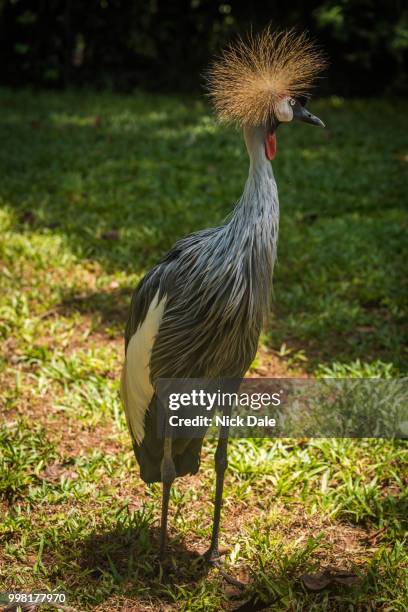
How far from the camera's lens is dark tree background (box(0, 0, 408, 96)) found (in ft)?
40.4

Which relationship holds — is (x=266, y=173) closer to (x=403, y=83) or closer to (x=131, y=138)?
(x=131, y=138)

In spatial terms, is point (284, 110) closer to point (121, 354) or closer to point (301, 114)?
point (301, 114)

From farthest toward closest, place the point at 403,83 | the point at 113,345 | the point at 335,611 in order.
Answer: the point at 403,83 → the point at 113,345 → the point at 335,611

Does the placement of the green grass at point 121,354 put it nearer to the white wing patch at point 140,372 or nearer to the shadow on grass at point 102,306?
the shadow on grass at point 102,306

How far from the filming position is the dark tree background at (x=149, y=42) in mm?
12305

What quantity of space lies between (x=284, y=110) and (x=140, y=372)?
1.16 meters

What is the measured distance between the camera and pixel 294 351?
173 inches

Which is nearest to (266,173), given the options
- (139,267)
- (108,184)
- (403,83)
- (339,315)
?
(339,315)

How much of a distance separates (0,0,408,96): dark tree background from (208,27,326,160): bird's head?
10.3 m

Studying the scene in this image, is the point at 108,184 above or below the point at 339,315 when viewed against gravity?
above

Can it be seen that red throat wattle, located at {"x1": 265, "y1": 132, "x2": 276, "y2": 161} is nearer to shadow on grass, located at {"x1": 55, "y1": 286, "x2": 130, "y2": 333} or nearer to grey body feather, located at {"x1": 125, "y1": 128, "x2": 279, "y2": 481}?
grey body feather, located at {"x1": 125, "y1": 128, "x2": 279, "y2": 481}

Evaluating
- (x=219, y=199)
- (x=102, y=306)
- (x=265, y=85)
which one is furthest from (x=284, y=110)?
(x=219, y=199)

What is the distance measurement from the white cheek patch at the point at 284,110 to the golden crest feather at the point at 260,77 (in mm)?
16

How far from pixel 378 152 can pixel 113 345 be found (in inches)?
225
